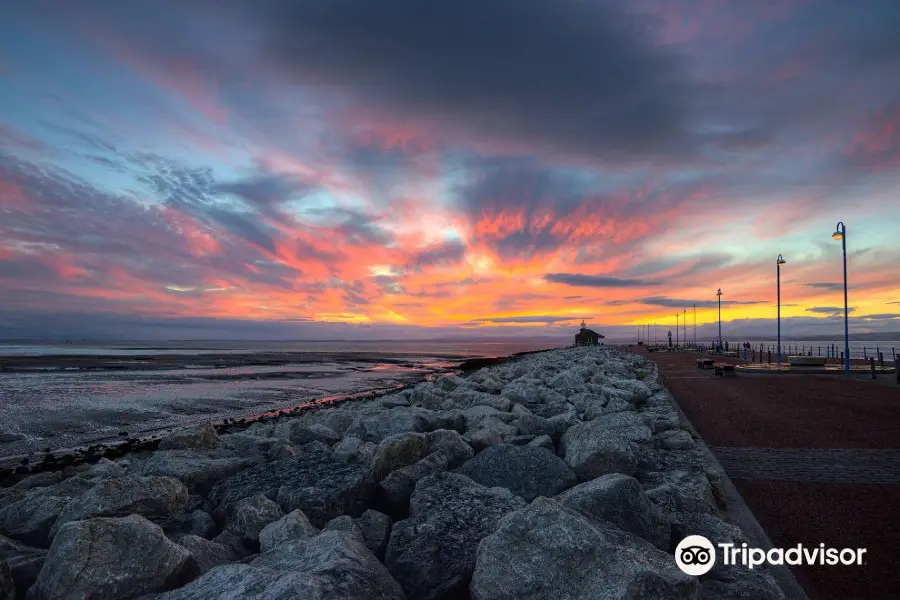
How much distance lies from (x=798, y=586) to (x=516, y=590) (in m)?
2.27

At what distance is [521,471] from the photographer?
4367mm

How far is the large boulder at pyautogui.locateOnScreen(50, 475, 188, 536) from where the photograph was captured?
3684mm

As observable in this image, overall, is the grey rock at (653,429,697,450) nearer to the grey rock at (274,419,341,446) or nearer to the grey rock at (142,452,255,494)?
the grey rock at (274,419,341,446)

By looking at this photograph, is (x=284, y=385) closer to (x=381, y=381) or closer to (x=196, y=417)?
(x=381, y=381)

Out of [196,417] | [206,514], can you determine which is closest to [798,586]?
[206,514]

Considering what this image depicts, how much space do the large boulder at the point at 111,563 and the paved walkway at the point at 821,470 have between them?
166 inches

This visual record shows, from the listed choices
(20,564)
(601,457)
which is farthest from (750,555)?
(20,564)

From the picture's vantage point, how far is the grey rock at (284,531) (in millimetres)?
3211

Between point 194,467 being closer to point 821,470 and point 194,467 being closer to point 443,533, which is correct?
point 443,533

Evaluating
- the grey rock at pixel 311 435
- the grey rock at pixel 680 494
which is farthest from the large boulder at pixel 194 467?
the grey rock at pixel 680 494

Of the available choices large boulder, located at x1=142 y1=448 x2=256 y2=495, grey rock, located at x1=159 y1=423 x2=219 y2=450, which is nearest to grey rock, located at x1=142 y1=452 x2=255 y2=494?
large boulder, located at x1=142 y1=448 x2=256 y2=495

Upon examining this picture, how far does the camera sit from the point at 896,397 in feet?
40.4

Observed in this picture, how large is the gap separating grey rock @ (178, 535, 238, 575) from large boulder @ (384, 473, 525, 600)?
44.4 inches

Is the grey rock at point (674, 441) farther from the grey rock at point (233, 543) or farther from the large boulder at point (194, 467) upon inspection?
the large boulder at point (194, 467)
